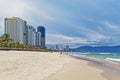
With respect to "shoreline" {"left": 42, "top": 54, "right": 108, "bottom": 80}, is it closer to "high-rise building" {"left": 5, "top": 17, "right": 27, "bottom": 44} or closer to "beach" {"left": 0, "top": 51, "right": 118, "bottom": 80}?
Result: "beach" {"left": 0, "top": 51, "right": 118, "bottom": 80}

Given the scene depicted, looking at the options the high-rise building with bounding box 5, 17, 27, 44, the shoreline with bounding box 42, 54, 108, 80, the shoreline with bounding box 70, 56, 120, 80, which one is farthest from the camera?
the high-rise building with bounding box 5, 17, 27, 44

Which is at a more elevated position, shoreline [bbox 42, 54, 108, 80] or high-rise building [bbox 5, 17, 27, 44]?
high-rise building [bbox 5, 17, 27, 44]

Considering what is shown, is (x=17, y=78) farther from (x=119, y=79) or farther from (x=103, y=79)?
(x=119, y=79)

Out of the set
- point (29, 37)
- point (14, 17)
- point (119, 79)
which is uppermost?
point (14, 17)

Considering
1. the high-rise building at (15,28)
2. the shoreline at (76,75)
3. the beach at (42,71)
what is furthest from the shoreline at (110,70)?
the high-rise building at (15,28)

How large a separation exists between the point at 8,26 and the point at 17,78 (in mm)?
152705

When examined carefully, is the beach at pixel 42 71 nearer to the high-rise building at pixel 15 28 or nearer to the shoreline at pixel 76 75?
the shoreline at pixel 76 75

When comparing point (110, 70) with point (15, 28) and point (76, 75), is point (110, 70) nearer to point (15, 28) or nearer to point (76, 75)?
point (76, 75)

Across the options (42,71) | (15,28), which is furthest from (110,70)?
(15,28)

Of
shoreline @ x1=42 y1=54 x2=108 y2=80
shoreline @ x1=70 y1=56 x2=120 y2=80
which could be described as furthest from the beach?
shoreline @ x1=70 y1=56 x2=120 y2=80

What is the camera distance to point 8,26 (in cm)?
16250

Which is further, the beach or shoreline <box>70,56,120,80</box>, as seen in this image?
shoreline <box>70,56,120,80</box>

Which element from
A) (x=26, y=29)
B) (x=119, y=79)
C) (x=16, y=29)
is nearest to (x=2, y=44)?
(x=16, y=29)

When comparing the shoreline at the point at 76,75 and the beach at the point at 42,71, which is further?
the shoreline at the point at 76,75
